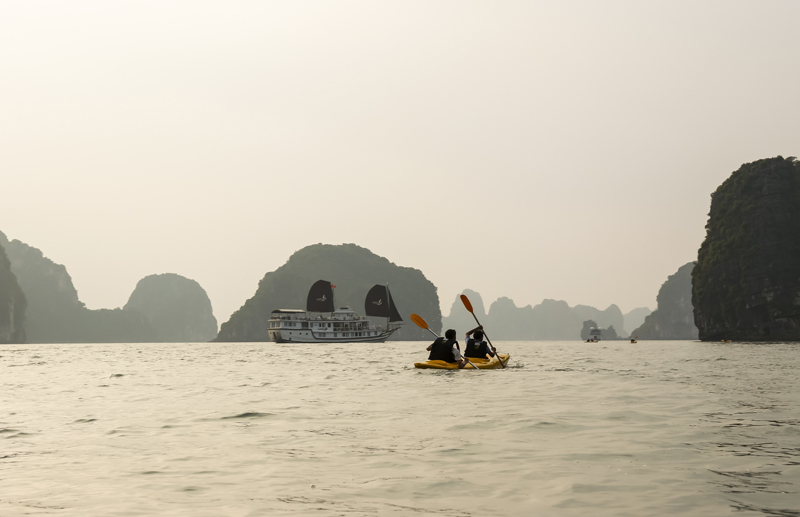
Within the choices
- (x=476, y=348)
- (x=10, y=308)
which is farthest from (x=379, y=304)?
(x=10, y=308)

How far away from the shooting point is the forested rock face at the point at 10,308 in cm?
15775

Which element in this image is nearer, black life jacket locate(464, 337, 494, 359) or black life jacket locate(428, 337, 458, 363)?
black life jacket locate(428, 337, 458, 363)

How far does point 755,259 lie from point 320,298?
70578mm

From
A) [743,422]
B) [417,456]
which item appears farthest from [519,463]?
[743,422]

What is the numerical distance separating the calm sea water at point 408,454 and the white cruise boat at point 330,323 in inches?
3588

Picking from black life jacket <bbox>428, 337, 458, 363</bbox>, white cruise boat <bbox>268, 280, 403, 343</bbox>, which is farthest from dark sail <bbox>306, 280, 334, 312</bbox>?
black life jacket <bbox>428, 337, 458, 363</bbox>

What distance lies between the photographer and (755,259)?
8888cm

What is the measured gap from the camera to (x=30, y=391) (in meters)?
18.5

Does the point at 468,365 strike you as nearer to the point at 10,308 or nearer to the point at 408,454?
the point at 408,454

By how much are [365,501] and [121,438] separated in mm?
5739

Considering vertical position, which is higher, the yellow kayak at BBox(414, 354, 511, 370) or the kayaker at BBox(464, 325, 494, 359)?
the kayaker at BBox(464, 325, 494, 359)

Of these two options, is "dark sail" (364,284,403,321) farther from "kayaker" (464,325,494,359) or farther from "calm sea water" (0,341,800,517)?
"calm sea water" (0,341,800,517)

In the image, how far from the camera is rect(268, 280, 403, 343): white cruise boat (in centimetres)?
10694

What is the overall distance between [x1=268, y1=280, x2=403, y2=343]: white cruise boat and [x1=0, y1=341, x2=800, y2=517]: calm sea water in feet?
299
